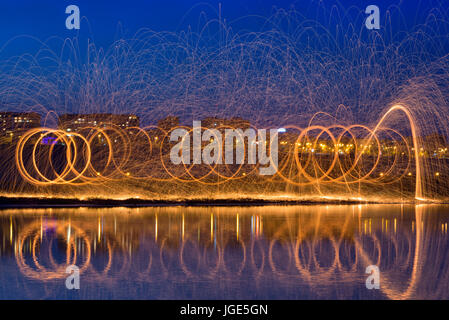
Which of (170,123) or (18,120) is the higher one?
(18,120)

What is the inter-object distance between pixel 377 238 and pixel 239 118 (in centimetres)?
1754

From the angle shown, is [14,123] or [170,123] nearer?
[170,123]

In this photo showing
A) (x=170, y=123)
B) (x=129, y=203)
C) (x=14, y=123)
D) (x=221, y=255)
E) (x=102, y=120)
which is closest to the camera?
(x=221, y=255)

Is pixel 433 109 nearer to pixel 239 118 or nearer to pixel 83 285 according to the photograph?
pixel 239 118

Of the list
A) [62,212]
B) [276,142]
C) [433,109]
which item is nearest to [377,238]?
[62,212]

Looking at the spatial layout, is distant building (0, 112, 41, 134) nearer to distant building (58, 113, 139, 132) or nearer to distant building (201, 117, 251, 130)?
distant building (58, 113, 139, 132)

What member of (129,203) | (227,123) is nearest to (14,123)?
(227,123)

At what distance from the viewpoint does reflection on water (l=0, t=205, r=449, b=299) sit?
738cm

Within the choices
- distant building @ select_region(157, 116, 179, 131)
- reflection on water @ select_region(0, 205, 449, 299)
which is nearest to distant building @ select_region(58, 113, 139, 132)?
distant building @ select_region(157, 116, 179, 131)

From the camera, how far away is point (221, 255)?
32.8ft

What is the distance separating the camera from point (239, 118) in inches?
1145

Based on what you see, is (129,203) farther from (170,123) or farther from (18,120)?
(18,120)

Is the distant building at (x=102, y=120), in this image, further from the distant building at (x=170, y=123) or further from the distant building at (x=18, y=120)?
the distant building at (x=18, y=120)

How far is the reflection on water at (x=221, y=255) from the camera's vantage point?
7375 mm
